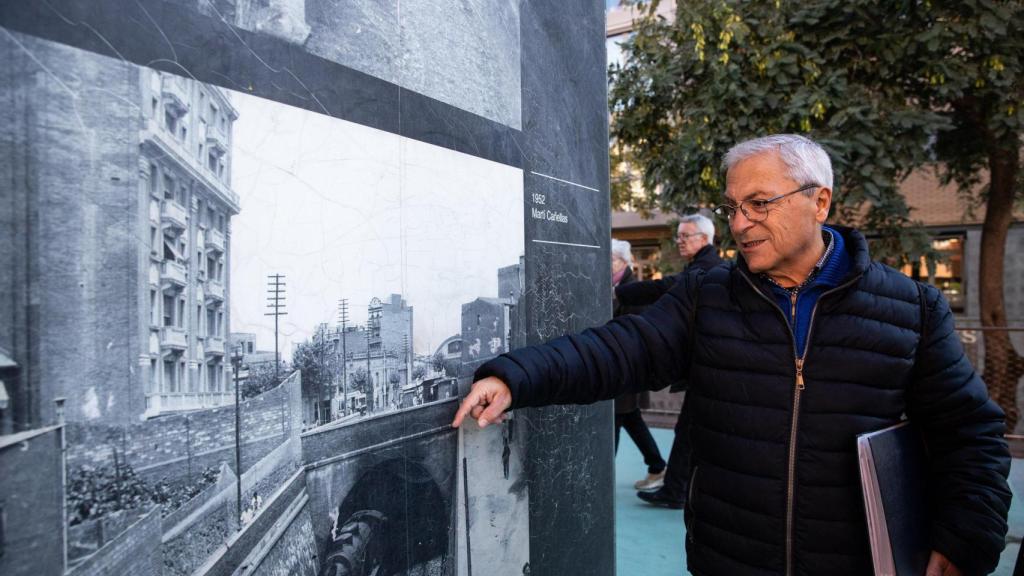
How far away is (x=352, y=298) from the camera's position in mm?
1737

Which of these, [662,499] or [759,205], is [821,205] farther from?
[662,499]

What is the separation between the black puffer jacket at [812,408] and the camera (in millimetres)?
1938

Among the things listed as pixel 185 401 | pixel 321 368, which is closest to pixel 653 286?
pixel 321 368

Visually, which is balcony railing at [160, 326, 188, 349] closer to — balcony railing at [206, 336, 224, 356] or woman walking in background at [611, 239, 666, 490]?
balcony railing at [206, 336, 224, 356]

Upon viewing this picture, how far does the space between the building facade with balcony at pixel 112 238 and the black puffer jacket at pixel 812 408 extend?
0.80m

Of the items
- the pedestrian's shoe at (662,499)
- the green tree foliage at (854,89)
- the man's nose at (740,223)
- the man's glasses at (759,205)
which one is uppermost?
the green tree foliage at (854,89)

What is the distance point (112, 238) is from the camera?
123cm

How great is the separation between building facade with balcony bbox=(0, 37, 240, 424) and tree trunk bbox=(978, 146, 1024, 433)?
875 cm

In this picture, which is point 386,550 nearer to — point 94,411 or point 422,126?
point 94,411

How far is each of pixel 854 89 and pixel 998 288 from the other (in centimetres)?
406

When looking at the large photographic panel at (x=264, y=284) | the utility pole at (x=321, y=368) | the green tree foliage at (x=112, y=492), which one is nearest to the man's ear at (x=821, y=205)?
the large photographic panel at (x=264, y=284)

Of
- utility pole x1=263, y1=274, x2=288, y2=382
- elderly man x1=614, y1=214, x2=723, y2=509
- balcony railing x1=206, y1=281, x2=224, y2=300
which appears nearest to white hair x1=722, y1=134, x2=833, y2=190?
utility pole x1=263, y1=274, x2=288, y2=382

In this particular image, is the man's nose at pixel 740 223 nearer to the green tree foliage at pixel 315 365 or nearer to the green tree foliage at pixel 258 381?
the green tree foliage at pixel 315 365

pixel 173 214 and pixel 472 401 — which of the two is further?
pixel 472 401
